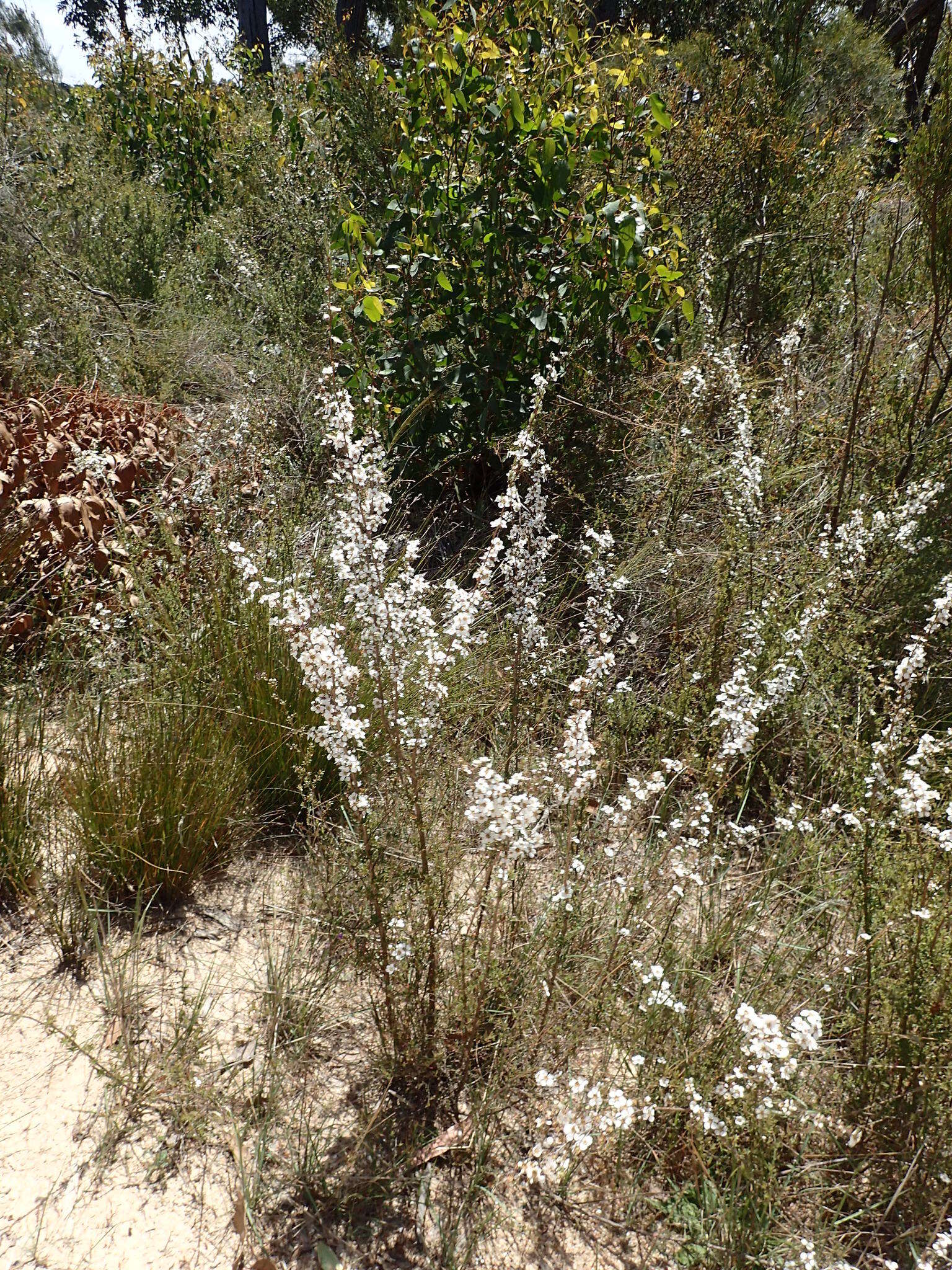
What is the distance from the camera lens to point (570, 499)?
4.20 metres

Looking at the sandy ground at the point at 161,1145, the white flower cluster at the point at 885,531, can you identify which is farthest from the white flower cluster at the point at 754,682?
the sandy ground at the point at 161,1145

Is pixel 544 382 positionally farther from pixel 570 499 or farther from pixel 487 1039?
pixel 487 1039

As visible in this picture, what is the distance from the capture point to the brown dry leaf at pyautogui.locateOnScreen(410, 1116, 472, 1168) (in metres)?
1.92

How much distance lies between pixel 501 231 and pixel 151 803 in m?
2.84

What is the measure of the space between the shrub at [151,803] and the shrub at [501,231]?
1810mm

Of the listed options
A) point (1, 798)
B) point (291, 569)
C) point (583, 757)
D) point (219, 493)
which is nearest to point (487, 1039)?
point (583, 757)

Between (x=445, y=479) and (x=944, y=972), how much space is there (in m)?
3.02

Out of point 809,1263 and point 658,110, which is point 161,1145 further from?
point 658,110

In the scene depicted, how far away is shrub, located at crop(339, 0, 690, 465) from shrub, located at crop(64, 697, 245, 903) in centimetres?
181

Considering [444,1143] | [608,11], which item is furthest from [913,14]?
[444,1143]

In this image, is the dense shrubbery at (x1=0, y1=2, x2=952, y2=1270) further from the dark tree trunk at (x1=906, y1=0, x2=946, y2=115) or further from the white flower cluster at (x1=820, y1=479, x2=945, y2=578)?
the dark tree trunk at (x1=906, y1=0, x2=946, y2=115)

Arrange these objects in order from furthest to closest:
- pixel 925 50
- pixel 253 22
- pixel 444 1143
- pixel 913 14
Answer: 1. pixel 253 22
2. pixel 913 14
3. pixel 925 50
4. pixel 444 1143

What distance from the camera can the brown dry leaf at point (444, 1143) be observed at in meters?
1.92

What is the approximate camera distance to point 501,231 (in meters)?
3.83
